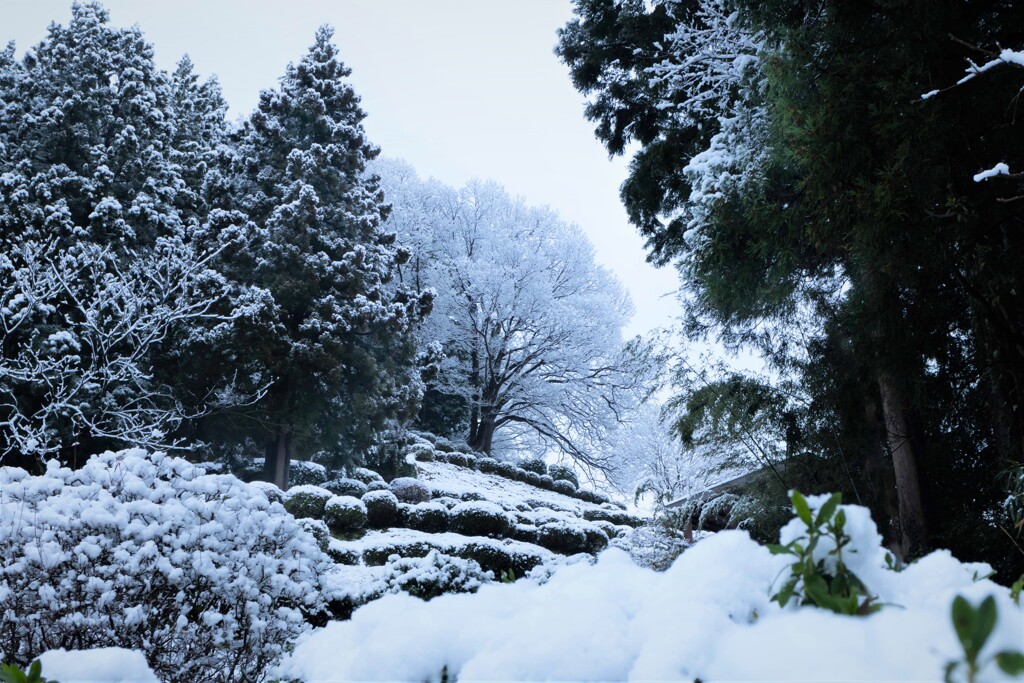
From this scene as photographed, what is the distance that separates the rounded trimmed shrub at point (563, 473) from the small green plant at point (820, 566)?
18.3m

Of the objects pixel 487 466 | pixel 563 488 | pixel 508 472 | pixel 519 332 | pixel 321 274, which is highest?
pixel 519 332

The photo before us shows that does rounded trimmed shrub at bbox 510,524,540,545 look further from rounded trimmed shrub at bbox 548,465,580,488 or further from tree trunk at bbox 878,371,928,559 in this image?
rounded trimmed shrub at bbox 548,465,580,488

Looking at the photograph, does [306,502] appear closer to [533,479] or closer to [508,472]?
[508,472]

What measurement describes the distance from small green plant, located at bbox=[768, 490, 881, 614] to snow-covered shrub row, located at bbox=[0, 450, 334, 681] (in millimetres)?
3255

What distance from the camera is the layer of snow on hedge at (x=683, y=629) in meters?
0.55

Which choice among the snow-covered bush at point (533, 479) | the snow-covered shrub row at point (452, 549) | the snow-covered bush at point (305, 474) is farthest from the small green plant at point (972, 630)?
the snow-covered bush at point (533, 479)

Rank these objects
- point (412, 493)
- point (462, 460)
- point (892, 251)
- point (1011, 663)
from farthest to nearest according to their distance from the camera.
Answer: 1. point (462, 460)
2. point (412, 493)
3. point (892, 251)
4. point (1011, 663)

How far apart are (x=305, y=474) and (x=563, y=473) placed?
7637mm

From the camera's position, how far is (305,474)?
13.8m

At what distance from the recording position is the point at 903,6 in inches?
193

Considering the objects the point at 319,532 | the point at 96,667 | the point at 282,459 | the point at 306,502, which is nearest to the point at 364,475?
the point at 282,459

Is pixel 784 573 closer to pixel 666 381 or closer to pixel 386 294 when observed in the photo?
pixel 666 381

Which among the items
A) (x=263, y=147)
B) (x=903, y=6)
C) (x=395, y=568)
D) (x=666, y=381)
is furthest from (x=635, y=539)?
(x=263, y=147)

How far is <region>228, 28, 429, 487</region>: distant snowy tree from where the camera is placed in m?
13.0
